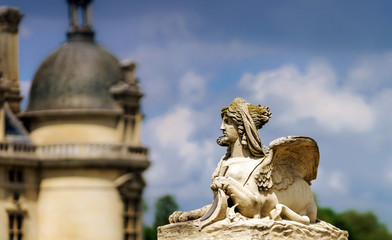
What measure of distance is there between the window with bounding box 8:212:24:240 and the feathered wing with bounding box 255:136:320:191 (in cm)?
2040

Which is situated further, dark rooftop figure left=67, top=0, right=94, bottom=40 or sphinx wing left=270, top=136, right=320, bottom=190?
dark rooftop figure left=67, top=0, right=94, bottom=40

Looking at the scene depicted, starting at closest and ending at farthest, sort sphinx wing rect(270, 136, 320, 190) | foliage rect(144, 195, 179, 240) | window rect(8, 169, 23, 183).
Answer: sphinx wing rect(270, 136, 320, 190) < window rect(8, 169, 23, 183) < foliage rect(144, 195, 179, 240)

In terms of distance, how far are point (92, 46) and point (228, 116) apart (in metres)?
20.1

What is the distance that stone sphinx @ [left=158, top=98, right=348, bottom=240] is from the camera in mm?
8977

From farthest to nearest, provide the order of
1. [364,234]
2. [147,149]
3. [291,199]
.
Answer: [364,234]
[147,149]
[291,199]

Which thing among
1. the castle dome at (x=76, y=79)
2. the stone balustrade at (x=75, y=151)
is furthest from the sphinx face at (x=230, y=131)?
the castle dome at (x=76, y=79)

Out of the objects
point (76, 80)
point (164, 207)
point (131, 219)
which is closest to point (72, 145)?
point (76, 80)

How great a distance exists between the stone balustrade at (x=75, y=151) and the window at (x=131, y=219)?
1385mm

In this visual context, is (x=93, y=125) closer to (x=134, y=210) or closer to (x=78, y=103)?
(x=78, y=103)

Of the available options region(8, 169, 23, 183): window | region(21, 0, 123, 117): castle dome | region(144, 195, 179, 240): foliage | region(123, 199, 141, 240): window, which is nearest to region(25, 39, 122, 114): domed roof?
region(21, 0, 123, 117): castle dome

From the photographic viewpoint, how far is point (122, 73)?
28.0 metres

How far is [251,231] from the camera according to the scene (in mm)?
8820


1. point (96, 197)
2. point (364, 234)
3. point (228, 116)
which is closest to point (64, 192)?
point (96, 197)

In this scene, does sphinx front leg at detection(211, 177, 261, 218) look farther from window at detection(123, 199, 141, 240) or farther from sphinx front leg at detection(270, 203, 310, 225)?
window at detection(123, 199, 141, 240)
